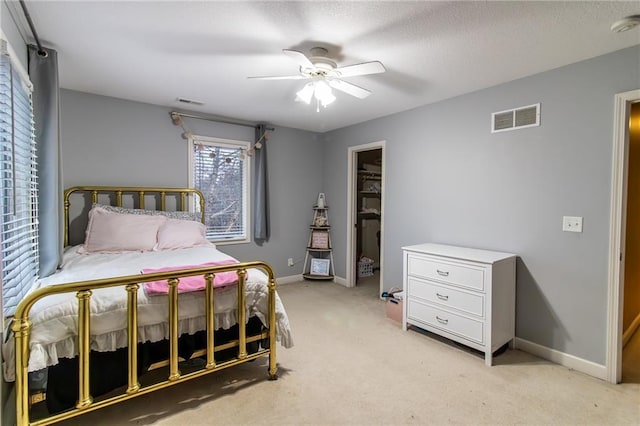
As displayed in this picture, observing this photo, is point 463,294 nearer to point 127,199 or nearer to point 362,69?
point 362,69

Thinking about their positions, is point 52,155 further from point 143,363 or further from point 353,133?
point 353,133

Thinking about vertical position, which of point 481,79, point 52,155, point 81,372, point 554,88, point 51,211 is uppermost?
point 481,79

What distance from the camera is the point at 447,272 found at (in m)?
2.71

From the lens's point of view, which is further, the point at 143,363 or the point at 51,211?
the point at 51,211

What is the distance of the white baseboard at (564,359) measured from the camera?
2279 millimetres

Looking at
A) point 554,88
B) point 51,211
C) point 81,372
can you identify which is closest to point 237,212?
point 51,211

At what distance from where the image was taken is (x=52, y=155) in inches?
87.7

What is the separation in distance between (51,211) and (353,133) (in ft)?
11.5

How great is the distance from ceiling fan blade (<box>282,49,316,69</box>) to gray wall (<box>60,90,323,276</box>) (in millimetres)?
2254

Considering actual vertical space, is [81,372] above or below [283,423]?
above

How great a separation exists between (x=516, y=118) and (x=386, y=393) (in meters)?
2.51

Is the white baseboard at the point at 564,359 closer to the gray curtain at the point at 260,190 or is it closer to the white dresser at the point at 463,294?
the white dresser at the point at 463,294

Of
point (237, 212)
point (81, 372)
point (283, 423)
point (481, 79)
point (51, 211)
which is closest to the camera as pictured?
point (81, 372)

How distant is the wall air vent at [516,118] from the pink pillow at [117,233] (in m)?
3.47
